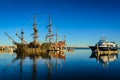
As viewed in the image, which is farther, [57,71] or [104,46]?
[104,46]

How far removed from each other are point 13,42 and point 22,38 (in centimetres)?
551

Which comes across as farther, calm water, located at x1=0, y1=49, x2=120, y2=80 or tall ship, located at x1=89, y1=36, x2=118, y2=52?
tall ship, located at x1=89, y1=36, x2=118, y2=52

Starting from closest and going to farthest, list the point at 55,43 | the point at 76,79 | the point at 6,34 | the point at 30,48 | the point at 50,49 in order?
the point at 76,79, the point at 30,48, the point at 6,34, the point at 50,49, the point at 55,43

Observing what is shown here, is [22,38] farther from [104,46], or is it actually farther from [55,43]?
[104,46]

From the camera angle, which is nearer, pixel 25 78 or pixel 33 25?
pixel 25 78

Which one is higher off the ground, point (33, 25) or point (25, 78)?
point (33, 25)

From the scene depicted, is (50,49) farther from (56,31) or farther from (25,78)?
(25,78)

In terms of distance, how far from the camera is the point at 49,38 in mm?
133875

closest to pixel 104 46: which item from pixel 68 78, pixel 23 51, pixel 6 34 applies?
pixel 23 51

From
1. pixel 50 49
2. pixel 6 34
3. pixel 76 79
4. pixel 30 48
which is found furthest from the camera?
pixel 50 49

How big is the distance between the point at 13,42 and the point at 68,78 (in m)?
90.8

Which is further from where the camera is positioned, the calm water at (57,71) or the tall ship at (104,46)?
the tall ship at (104,46)

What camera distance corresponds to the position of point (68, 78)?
31.7 metres

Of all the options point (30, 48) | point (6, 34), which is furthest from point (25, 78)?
point (6, 34)
